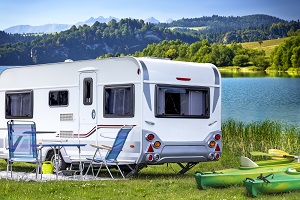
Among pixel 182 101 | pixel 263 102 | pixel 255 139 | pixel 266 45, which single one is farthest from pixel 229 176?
pixel 266 45

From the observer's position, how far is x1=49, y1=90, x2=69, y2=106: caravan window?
13609mm

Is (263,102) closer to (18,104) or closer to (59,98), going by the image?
(18,104)

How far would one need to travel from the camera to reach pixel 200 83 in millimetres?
13078

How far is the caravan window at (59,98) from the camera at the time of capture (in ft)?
44.7

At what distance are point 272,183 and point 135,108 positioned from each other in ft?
10.8

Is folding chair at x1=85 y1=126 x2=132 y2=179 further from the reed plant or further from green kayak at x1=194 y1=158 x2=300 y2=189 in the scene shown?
the reed plant

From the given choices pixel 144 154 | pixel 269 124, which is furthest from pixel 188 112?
pixel 269 124

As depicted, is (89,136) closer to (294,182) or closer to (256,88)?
(294,182)

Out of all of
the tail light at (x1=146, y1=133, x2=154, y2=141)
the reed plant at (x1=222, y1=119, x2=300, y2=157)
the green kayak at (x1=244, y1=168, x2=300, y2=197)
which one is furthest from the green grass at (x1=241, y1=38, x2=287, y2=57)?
the green kayak at (x1=244, y1=168, x2=300, y2=197)

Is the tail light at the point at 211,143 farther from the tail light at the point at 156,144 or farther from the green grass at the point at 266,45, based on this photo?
the green grass at the point at 266,45

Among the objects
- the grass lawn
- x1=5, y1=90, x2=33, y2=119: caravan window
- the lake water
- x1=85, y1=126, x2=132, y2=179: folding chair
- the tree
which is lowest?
the lake water

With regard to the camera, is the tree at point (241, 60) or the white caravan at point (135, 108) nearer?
the white caravan at point (135, 108)

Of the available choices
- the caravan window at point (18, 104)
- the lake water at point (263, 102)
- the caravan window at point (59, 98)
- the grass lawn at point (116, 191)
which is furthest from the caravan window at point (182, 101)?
the lake water at point (263, 102)

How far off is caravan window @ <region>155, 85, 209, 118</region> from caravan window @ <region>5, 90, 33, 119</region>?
10.6 ft
